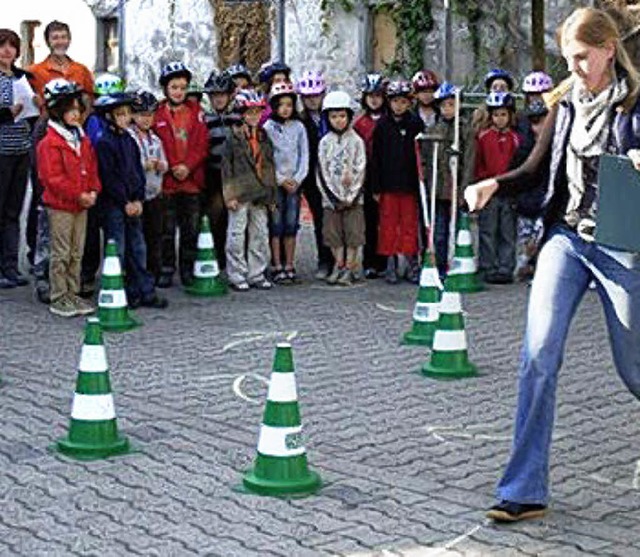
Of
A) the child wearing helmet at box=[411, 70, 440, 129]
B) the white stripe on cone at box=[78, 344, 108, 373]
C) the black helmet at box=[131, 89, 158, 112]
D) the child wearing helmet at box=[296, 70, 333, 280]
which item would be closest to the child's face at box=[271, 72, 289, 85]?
the child wearing helmet at box=[296, 70, 333, 280]

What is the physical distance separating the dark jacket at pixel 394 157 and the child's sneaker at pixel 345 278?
2.56 feet

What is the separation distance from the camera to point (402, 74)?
21.6 m

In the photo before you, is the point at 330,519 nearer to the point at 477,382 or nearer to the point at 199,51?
the point at 477,382

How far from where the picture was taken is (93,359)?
24.3 feet

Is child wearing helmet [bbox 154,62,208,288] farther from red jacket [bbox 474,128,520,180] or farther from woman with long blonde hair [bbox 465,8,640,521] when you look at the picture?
woman with long blonde hair [bbox 465,8,640,521]

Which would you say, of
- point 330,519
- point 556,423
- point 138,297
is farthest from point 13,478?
point 138,297

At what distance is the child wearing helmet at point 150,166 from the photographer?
12359mm

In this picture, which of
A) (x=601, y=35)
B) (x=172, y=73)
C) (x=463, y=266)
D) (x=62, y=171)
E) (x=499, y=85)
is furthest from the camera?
(x=499, y=85)

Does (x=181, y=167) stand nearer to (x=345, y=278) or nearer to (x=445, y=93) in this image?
(x=345, y=278)

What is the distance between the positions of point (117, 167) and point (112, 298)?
1284 millimetres

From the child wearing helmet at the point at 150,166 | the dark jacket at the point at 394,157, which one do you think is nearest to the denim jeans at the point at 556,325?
the child wearing helmet at the point at 150,166


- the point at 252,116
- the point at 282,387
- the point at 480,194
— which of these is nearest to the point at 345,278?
the point at 252,116

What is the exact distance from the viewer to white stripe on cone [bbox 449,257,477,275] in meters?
12.3

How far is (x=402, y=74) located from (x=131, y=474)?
15158 millimetres
